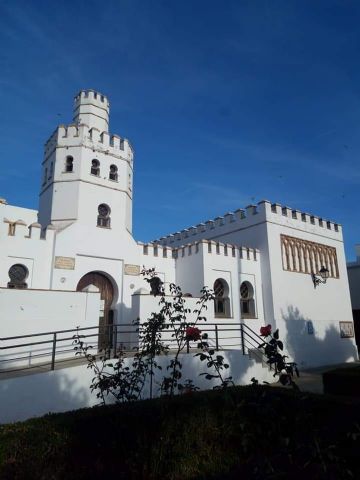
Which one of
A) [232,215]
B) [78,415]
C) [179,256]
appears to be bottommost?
[78,415]

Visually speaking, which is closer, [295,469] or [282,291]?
[295,469]

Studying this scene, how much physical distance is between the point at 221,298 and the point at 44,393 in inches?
440

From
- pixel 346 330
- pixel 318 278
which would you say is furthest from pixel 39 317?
pixel 346 330

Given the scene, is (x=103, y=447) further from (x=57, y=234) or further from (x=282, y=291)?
(x=282, y=291)

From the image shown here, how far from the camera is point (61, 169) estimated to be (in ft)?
53.6

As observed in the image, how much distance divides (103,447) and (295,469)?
2.99 metres

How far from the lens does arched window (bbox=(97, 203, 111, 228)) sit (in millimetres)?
16359

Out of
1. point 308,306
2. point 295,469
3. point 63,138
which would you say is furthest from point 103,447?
point 308,306

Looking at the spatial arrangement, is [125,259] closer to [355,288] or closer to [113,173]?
[113,173]

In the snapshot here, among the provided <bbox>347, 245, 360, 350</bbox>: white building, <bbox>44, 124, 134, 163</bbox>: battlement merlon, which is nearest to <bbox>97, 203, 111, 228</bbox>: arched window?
<bbox>44, 124, 134, 163</bbox>: battlement merlon

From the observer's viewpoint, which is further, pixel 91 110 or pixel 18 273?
pixel 91 110

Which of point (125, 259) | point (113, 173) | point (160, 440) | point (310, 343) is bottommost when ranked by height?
point (160, 440)

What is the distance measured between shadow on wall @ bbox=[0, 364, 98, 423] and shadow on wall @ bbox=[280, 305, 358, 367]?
13244mm

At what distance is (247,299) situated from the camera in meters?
19.8
